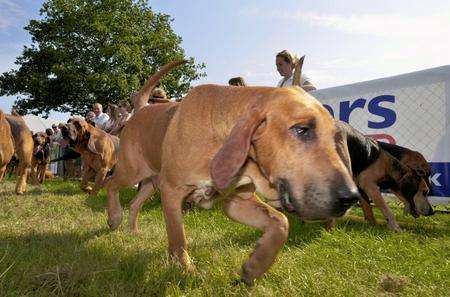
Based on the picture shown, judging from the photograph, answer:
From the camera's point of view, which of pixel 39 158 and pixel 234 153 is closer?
pixel 234 153

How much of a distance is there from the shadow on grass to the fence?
498 centimetres

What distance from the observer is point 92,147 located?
9461mm

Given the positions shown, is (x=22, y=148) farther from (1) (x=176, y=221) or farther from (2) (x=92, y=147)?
(1) (x=176, y=221)

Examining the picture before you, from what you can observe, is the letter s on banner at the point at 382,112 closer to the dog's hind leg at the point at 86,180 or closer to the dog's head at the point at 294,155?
the dog's head at the point at 294,155

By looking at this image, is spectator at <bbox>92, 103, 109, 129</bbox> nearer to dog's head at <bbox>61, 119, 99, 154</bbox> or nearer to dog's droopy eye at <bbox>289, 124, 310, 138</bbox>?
dog's head at <bbox>61, 119, 99, 154</bbox>

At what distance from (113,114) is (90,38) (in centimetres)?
2540

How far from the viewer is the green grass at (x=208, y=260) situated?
271 centimetres

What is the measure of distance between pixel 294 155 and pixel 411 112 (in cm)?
556

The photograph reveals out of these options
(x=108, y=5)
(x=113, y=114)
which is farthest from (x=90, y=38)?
(x=113, y=114)

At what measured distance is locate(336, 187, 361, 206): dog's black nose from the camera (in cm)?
215

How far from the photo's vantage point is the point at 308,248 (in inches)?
164

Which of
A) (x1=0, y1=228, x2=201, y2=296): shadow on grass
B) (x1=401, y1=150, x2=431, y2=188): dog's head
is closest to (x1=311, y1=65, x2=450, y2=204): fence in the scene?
(x1=401, y1=150, x2=431, y2=188): dog's head

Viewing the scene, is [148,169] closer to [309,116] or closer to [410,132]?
[309,116]

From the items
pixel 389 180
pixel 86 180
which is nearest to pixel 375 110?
pixel 389 180
